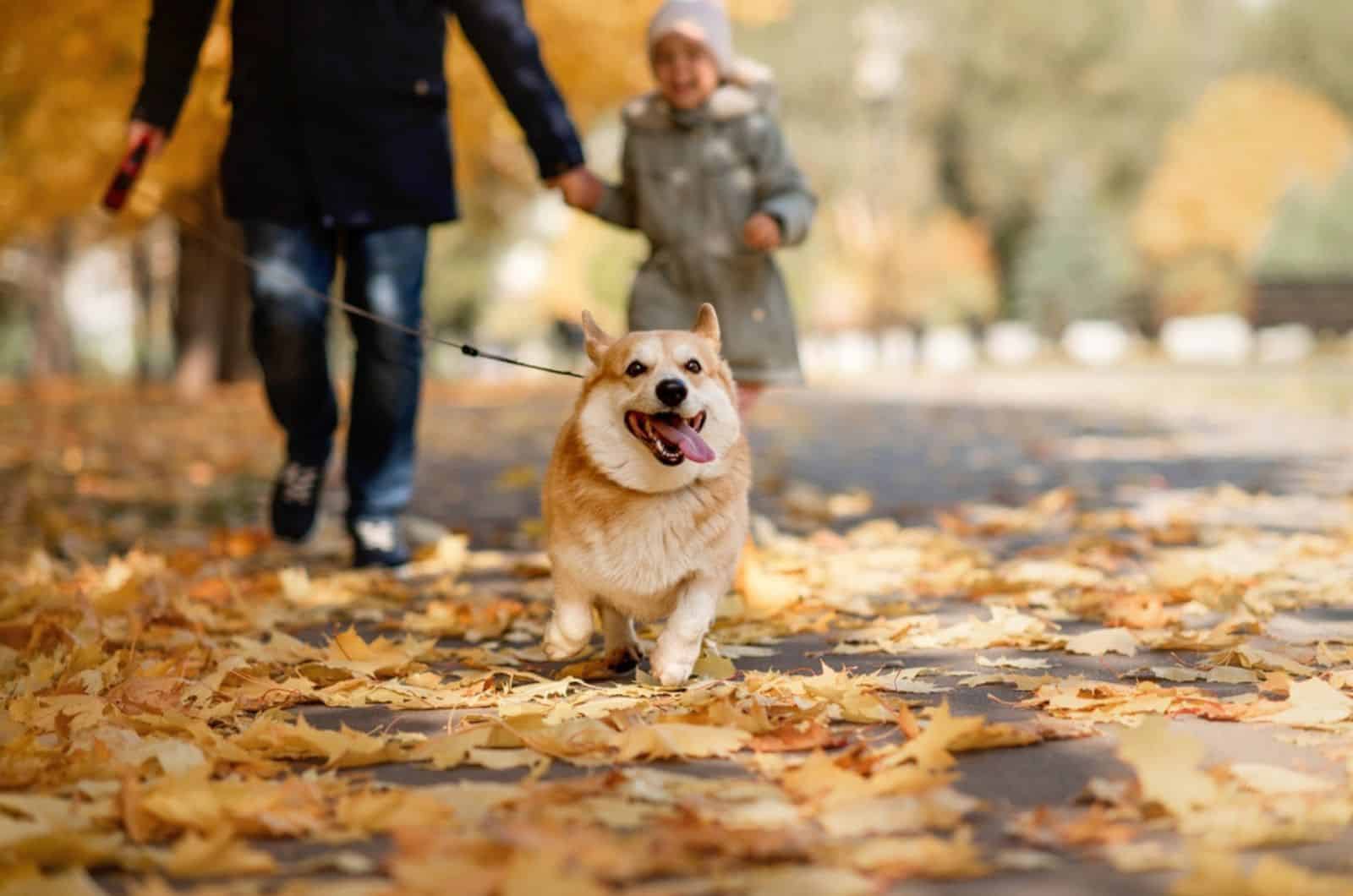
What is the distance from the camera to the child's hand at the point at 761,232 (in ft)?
16.8

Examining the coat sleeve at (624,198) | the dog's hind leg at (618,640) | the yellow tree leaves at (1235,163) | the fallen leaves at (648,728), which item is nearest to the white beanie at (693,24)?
the coat sleeve at (624,198)

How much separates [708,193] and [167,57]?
185 centimetres

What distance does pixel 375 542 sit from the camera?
210 inches

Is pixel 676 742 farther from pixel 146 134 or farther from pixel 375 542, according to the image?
pixel 146 134

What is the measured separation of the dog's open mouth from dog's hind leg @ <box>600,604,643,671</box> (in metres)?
0.45

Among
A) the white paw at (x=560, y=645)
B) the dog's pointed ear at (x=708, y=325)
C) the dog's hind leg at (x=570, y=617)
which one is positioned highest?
the dog's pointed ear at (x=708, y=325)

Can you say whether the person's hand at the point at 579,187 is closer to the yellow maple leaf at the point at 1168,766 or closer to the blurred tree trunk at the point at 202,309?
the yellow maple leaf at the point at 1168,766

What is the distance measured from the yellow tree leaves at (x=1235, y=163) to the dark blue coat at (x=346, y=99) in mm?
40142

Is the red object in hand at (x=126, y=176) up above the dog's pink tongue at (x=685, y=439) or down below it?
above

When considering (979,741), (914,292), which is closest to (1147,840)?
(979,741)

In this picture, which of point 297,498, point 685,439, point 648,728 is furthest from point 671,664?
point 297,498

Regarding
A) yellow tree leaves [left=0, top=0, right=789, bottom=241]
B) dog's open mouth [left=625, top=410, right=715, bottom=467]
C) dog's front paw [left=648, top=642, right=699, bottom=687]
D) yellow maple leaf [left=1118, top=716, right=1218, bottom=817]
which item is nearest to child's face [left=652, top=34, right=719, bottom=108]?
dog's open mouth [left=625, top=410, right=715, bottom=467]

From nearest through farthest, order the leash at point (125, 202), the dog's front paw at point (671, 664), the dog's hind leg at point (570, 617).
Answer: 1. the dog's front paw at point (671, 664)
2. the dog's hind leg at point (570, 617)
3. the leash at point (125, 202)

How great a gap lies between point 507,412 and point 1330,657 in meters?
14.0
